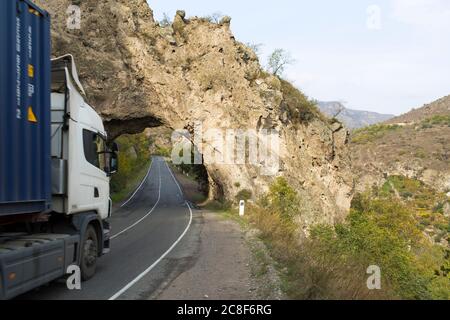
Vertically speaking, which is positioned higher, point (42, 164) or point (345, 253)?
point (42, 164)

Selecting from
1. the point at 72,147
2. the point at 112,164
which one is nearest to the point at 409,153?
the point at 112,164

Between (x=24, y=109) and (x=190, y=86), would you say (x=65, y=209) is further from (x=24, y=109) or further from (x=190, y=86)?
(x=190, y=86)

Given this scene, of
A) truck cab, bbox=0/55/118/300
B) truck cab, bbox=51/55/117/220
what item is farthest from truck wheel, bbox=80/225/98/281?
truck cab, bbox=51/55/117/220

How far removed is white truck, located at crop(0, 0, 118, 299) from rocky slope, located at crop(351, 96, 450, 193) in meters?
85.4

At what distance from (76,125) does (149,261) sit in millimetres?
4650

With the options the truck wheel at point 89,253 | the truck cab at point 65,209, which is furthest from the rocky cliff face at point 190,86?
the truck wheel at point 89,253

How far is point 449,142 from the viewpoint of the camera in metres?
110

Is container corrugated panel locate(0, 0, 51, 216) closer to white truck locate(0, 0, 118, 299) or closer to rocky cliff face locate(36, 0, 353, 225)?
white truck locate(0, 0, 118, 299)

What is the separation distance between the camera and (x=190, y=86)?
31.4 m

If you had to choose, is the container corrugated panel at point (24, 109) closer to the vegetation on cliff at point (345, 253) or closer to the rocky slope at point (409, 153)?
the vegetation on cliff at point (345, 253)

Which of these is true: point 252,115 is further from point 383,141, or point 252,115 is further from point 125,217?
point 383,141

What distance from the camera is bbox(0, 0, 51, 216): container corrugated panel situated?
628cm

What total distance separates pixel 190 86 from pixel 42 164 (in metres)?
24.7

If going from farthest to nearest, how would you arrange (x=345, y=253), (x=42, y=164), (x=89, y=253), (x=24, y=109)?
1. (x=345, y=253)
2. (x=89, y=253)
3. (x=42, y=164)
4. (x=24, y=109)
